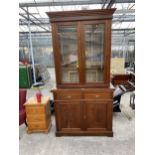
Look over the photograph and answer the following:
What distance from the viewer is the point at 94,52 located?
9.46 feet

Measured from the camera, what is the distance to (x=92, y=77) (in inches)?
117

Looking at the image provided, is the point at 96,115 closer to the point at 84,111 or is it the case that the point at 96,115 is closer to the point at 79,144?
the point at 84,111

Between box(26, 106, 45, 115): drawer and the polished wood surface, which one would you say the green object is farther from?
the polished wood surface

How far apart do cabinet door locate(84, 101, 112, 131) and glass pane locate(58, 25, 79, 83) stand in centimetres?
53

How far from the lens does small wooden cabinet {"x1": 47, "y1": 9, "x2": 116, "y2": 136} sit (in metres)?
2.72

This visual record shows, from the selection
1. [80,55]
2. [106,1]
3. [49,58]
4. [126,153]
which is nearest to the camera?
[126,153]

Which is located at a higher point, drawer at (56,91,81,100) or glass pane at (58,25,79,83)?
glass pane at (58,25,79,83)

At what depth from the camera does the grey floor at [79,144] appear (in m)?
2.61

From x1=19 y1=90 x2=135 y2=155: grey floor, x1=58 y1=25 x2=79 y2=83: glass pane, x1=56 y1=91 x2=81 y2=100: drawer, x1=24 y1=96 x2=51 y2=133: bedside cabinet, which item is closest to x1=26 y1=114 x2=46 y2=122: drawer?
x1=24 y1=96 x2=51 y2=133: bedside cabinet
